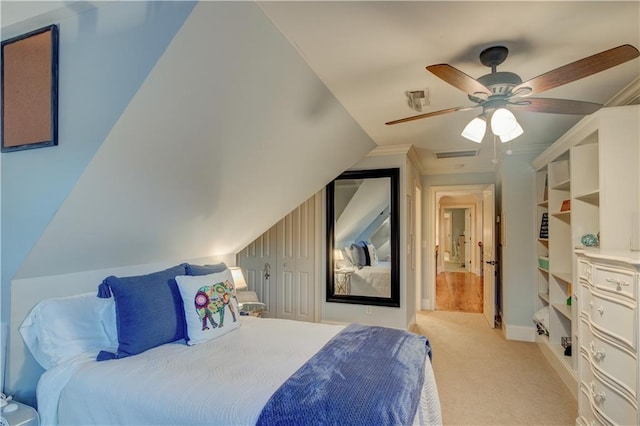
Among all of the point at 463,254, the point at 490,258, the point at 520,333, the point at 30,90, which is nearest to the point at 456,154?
the point at 490,258

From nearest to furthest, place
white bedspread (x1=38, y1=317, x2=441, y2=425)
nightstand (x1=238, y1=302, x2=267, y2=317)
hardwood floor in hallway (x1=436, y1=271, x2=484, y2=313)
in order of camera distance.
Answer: white bedspread (x1=38, y1=317, x2=441, y2=425), nightstand (x1=238, y1=302, x2=267, y2=317), hardwood floor in hallway (x1=436, y1=271, x2=484, y2=313)

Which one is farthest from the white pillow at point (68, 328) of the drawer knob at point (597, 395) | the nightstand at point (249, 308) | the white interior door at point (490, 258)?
the white interior door at point (490, 258)

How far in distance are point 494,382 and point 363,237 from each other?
2.06 metres

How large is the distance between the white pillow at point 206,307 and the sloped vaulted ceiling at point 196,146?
1.69 feet

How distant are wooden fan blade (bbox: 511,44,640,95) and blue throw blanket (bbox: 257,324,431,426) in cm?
158

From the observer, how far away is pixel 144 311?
208 cm

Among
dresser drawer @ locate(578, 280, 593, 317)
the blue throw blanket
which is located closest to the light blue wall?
the blue throw blanket

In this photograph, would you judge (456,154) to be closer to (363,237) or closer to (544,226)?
(544,226)

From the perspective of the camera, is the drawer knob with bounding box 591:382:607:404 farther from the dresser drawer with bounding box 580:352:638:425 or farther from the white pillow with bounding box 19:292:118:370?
the white pillow with bounding box 19:292:118:370

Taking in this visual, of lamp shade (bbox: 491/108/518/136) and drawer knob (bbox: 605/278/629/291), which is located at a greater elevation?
lamp shade (bbox: 491/108/518/136)

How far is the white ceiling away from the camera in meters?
1.61

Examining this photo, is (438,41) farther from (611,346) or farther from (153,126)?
(611,346)

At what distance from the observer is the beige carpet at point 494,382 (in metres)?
2.52

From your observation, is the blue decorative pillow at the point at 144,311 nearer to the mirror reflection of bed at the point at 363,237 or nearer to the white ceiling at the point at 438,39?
the white ceiling at the point at 438,39
